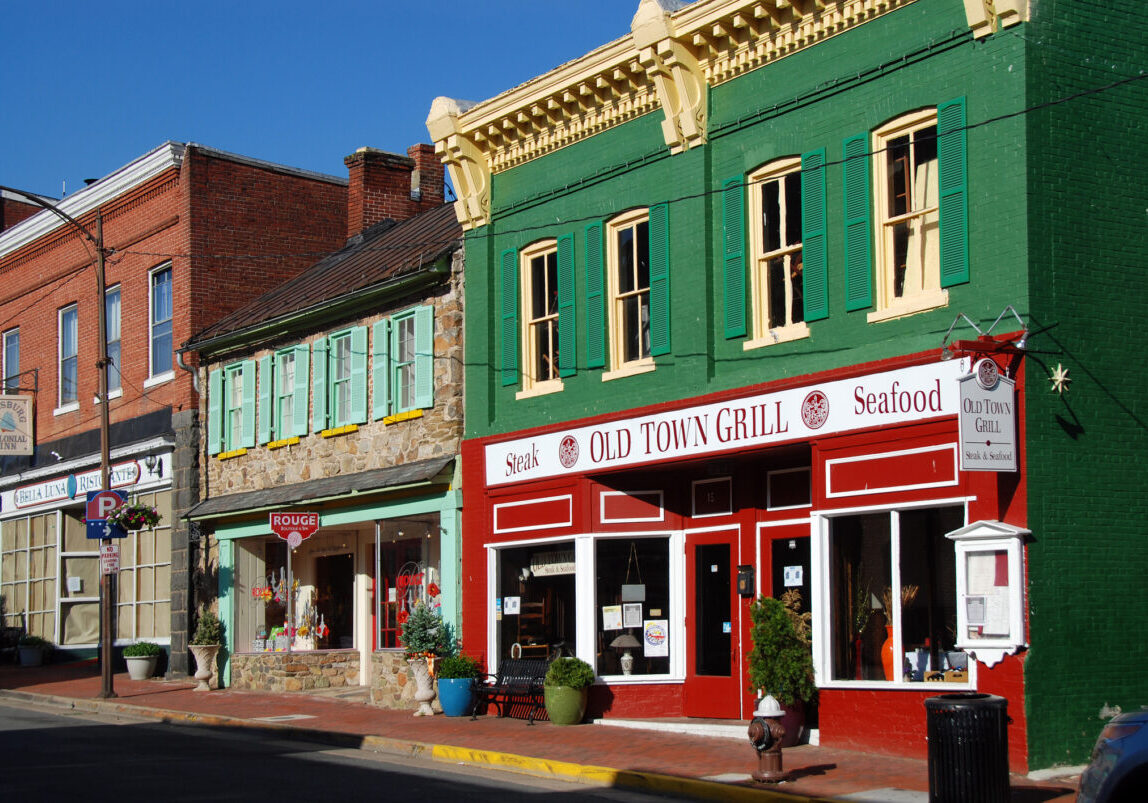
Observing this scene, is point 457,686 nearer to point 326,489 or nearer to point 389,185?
point 326,489

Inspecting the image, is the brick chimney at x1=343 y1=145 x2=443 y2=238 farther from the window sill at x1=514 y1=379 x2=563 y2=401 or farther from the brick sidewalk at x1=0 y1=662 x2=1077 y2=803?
the window sill at x1=514 y1=379 x2=563 y2=401

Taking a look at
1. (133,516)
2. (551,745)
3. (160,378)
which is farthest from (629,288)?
(160,378)

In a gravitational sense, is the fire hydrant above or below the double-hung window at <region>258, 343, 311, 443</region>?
below

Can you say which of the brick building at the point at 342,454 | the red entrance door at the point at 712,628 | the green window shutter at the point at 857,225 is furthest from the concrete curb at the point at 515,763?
the green window shutter at the point at 857,225

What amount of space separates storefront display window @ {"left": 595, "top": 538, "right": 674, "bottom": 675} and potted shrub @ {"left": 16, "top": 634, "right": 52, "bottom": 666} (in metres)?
18.8

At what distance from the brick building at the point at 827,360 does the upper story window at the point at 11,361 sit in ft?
60.2

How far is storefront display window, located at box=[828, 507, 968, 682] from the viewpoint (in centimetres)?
1400

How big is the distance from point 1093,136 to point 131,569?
2252 cm

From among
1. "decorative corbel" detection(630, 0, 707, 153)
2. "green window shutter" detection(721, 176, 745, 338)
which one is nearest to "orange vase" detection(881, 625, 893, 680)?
"green window shutter" detection(721, 176, 745, 338)

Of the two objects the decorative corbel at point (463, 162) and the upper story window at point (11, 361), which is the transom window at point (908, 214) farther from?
the upper story window at point (11, 361)

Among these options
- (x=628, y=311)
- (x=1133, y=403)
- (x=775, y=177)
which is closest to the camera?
(x=1133, y=403)

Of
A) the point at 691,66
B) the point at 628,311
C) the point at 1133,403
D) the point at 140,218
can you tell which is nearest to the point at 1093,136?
the point at 1133,403

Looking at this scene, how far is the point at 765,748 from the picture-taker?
12.7 meters

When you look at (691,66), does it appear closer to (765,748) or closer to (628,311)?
(628,311)
